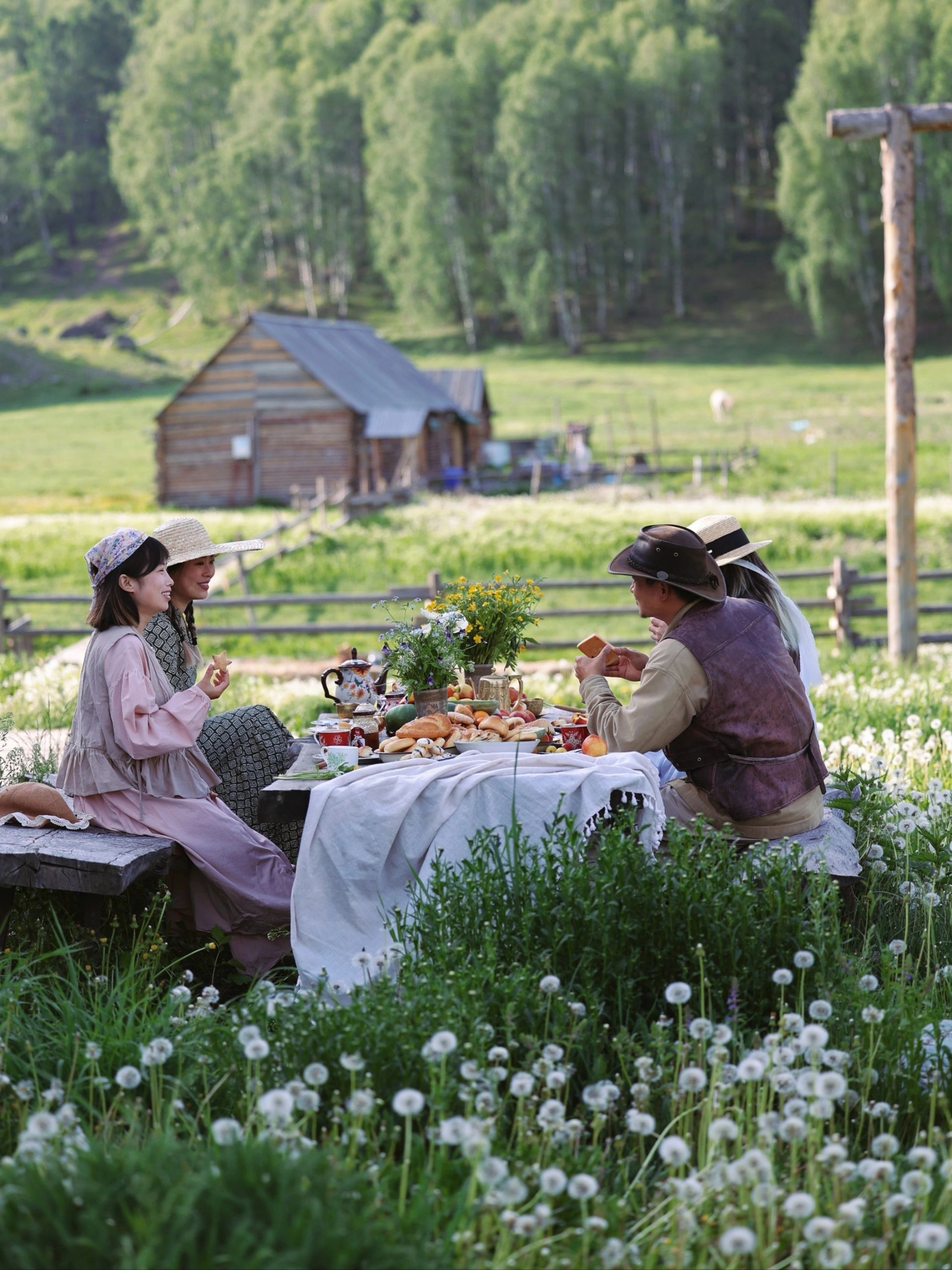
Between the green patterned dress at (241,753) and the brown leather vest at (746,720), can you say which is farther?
the green patterned dress at (241,753)

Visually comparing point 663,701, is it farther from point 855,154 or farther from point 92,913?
point 855,154

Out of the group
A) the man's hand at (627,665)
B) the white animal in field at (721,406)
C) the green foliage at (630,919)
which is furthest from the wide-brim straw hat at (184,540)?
the white animal in field at (721,406)

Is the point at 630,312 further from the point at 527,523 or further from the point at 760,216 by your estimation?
the point at 527,523

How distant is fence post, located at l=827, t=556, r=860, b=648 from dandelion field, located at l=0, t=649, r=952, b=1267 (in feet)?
30.9

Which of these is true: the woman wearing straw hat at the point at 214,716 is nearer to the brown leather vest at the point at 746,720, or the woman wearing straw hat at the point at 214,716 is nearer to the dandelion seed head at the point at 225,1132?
the brown leather vest at the point at 746,720

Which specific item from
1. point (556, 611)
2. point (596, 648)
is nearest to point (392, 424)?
point (556, 611)

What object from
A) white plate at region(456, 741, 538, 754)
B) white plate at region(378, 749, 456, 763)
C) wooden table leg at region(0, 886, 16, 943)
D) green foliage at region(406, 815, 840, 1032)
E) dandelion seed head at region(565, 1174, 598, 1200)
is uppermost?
white plate at region(456, 741, 538, 754)

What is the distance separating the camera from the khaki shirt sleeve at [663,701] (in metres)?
4.29

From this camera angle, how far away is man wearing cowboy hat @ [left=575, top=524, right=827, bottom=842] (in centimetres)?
431

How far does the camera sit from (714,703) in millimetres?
4340

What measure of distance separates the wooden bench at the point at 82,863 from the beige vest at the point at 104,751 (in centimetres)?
23

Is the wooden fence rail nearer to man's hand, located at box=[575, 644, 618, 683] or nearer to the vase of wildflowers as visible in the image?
the vase of wildflowers

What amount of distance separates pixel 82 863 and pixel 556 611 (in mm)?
10899

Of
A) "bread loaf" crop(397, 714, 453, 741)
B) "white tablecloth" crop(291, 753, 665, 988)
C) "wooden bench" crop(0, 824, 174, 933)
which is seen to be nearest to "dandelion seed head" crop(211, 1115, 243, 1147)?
"white tablecloth" crop(291, 753, 665, 988)
